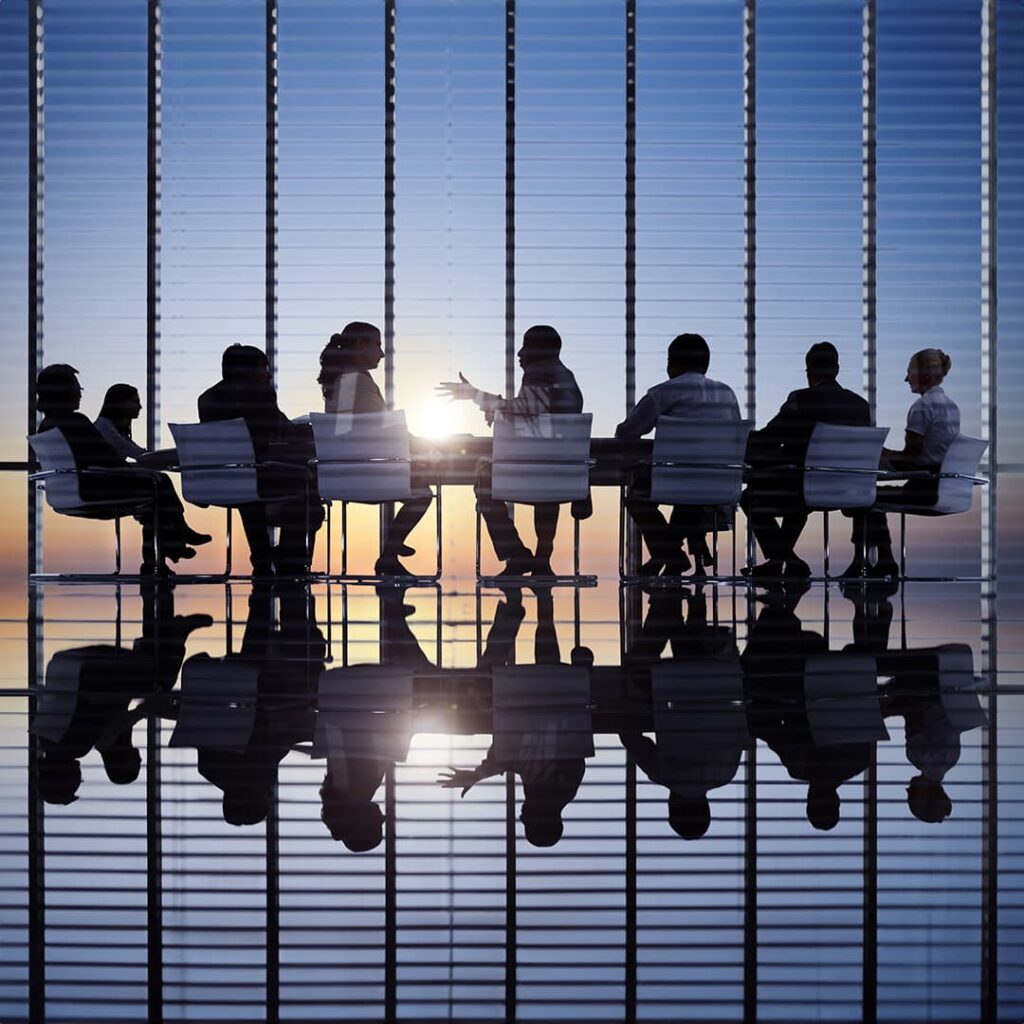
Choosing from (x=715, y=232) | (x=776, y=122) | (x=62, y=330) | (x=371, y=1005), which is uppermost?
(x=776, y=122)

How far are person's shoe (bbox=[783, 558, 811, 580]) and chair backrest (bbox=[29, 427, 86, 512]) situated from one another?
2.56m

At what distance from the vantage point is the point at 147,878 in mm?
759

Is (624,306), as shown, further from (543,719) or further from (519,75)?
(543,719)

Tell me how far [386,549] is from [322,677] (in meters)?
2.68

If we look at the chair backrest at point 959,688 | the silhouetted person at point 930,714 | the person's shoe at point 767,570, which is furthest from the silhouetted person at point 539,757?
the person's shoe at point 767,570

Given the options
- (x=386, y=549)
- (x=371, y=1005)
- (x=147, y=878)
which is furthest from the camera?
(x=386, y=549)

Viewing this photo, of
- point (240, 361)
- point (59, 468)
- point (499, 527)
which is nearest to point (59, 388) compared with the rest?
point (59, 468)

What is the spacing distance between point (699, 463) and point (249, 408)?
1.54m

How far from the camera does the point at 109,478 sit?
4.32m

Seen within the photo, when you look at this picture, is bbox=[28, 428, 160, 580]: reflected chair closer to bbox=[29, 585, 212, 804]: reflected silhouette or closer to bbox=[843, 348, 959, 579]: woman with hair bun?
bbox=[29, 585, 212, 804]: reflected silhouette

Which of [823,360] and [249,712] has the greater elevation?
[823,360]

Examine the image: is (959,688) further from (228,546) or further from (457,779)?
(228,546)

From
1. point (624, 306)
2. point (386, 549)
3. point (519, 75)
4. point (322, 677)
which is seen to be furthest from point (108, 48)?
point (322, 677)

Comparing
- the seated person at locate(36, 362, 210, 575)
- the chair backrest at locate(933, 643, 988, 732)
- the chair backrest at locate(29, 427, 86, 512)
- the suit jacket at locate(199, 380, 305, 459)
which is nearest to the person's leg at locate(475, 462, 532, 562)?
the suit jacket at locate(199, 380, 305, 459)
